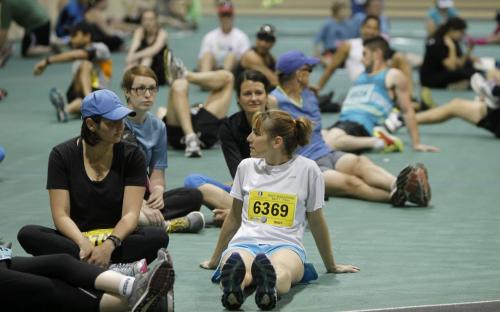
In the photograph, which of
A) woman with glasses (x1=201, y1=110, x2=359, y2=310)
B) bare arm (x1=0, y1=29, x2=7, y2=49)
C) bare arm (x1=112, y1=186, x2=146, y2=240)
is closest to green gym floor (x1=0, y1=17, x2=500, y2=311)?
woman with glasses (x1=201, y1=110, x2=359, y2=310)

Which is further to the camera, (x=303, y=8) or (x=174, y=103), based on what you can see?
(x=303, y=8)

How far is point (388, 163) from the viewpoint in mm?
10695

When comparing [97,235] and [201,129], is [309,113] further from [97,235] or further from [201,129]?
[97,235]

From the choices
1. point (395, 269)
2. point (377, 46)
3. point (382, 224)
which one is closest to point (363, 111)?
point (377, 46)

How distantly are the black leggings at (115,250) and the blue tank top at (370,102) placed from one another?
16.3 ft

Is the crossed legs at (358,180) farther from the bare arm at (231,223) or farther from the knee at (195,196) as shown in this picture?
the bare arm at (231,223)

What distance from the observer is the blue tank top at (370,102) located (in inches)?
436

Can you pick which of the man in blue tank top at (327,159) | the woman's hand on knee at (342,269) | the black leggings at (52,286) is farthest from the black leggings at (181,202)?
the black leggings at (52,286)

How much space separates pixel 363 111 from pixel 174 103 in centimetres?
187

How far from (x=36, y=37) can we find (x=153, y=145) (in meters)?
13.1

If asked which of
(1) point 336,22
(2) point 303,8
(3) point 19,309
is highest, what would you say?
(3) point 19,309

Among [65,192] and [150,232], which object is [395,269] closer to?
[150,232]

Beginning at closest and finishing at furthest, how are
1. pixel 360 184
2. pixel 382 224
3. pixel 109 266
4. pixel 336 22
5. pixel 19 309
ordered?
pixel 19 309
pixel 109 266
pixel 382 224
pixel 360 184
pixel 336 22

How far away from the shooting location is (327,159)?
9.07 m
